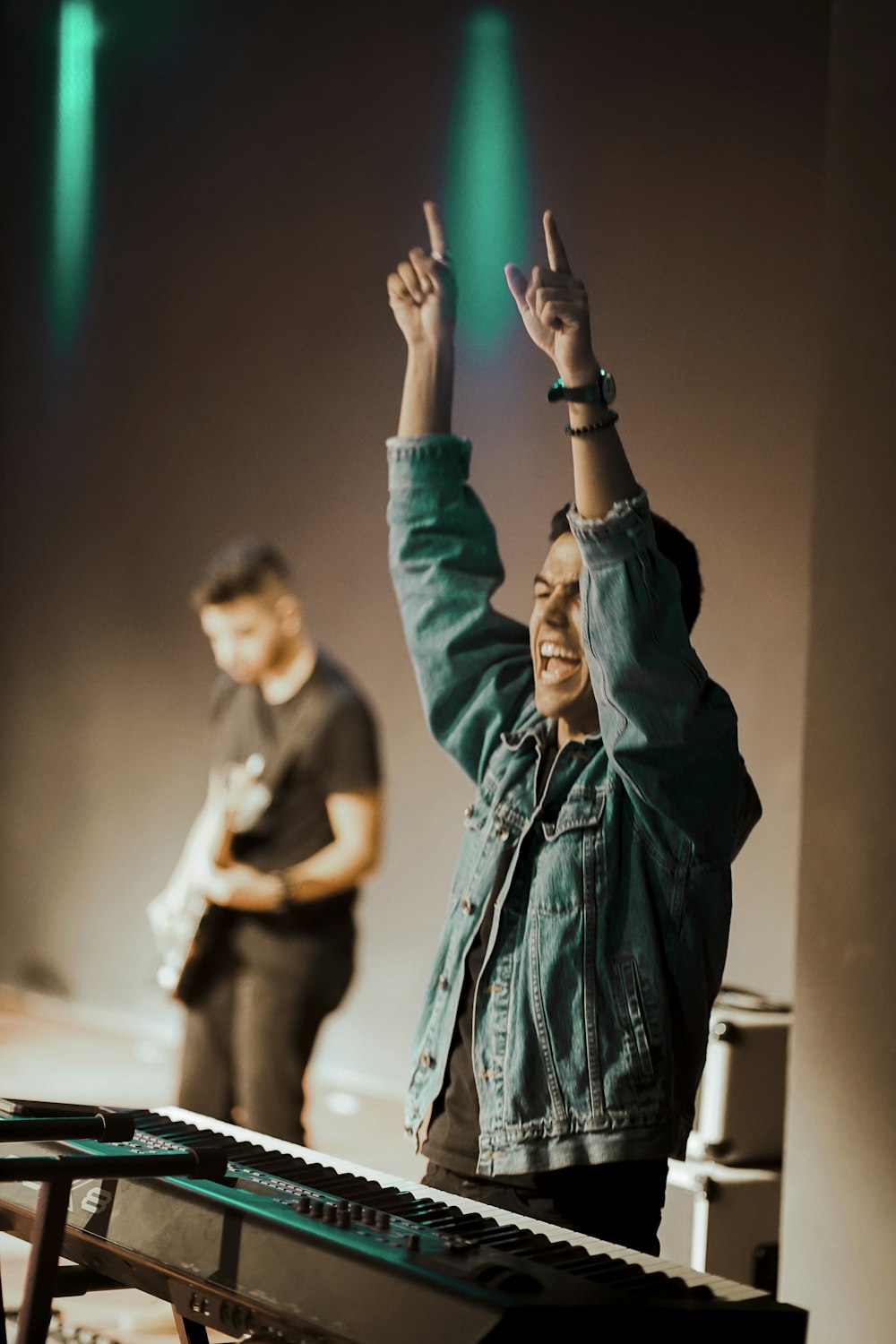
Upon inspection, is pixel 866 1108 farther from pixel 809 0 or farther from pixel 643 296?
pixel 809 0

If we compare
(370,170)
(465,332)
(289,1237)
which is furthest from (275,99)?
(289,1237)

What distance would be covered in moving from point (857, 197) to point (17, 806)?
5.58 metres

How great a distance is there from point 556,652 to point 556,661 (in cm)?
1

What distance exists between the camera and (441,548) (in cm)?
213

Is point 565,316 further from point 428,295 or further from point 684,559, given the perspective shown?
point 428,295

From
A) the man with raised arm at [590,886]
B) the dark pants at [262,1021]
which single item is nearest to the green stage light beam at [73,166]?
the dark pants at [262,1021]

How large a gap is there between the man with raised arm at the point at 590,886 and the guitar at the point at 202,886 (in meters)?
1.76

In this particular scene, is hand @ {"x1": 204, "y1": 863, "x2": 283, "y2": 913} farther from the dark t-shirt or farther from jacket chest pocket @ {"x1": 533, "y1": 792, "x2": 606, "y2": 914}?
jacket chest pocket @ {"x1": 533, "y1": 792, "x2": 606, "y2": 914}

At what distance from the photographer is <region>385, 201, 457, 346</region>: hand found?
2.15 meters

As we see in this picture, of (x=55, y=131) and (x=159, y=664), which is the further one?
(x=55, y=131)

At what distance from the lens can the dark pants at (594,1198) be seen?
172 cm

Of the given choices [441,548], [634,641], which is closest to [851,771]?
[441,548]

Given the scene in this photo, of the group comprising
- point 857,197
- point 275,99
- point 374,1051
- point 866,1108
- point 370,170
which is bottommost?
point 374,1051

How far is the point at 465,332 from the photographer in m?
5.29
